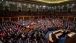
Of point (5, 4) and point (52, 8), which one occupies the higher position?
point (5, 4)

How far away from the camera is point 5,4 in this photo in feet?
93.9

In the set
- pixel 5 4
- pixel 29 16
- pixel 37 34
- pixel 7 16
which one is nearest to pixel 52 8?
pixel 29 16

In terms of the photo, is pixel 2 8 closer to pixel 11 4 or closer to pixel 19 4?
pixel 11 4

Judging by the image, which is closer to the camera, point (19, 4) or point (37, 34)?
point (37, 34)

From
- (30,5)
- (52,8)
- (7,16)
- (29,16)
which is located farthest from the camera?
(52,8)

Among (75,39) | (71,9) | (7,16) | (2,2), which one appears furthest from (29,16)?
(75,39)

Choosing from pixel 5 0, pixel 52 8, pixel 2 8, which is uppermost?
pixel 5 0

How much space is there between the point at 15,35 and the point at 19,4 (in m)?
21.0

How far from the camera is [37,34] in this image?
42.2ft

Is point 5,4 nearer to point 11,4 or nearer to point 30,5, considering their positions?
point 11,4

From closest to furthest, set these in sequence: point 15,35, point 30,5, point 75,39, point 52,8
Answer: point 75,39 < point 15,35 < point 30,5 < point 52,8

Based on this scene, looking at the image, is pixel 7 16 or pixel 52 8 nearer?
pixel 7 16

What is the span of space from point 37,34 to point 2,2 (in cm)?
1884

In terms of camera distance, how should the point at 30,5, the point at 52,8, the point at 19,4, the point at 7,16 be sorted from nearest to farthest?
1. the point at 7,16
2. the point at 19,4
3. the point at 30,5
4. the point at 52,8
